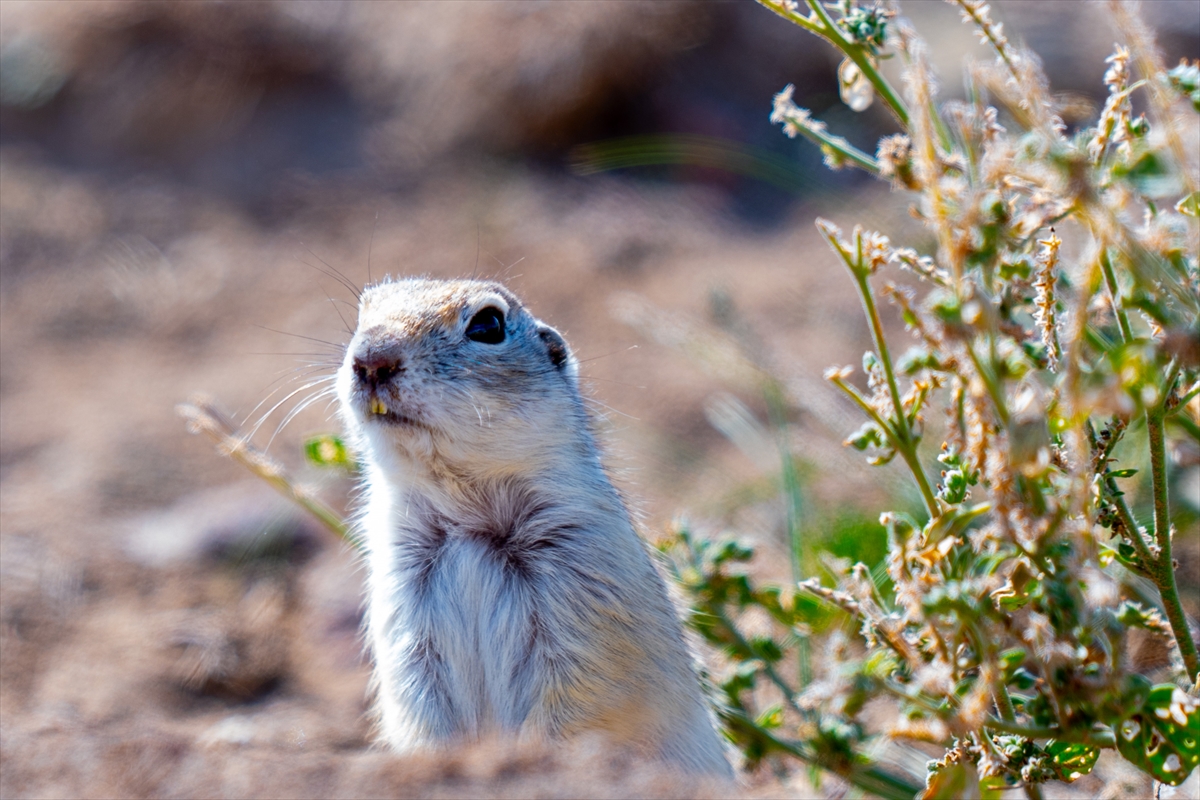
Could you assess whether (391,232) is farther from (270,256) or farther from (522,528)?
(522,528)

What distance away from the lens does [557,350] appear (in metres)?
3.93

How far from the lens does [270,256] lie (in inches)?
319

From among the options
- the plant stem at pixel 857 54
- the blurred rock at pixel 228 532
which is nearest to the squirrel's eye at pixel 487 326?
the plant stem at pixel 857 54

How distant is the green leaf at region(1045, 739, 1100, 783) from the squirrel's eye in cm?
204

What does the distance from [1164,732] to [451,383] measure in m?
2.08

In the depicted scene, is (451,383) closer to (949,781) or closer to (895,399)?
(895,399)

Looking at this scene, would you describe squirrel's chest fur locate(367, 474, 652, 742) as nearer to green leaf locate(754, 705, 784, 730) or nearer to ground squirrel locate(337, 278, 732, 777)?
ground squirrel locate(337, 278, 732, 777)

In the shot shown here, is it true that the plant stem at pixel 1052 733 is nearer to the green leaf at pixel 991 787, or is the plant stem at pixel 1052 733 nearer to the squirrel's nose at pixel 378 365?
the green leaf at pixel 991 787

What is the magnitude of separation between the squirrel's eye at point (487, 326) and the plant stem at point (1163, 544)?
1985 millimetres

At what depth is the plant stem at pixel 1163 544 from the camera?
6.99ft

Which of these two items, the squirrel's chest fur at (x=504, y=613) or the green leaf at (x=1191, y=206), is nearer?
the green leaf at (x=1191, y=206)

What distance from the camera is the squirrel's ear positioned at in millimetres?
3902

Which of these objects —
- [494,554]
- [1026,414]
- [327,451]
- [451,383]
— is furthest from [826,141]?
[327,451]

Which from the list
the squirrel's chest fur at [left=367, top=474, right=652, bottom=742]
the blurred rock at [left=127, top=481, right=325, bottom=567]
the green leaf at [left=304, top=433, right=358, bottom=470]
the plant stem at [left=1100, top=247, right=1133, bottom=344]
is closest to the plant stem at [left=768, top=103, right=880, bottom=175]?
the plant stem at [left=1100, top=247, right=1133, bottom=344]
